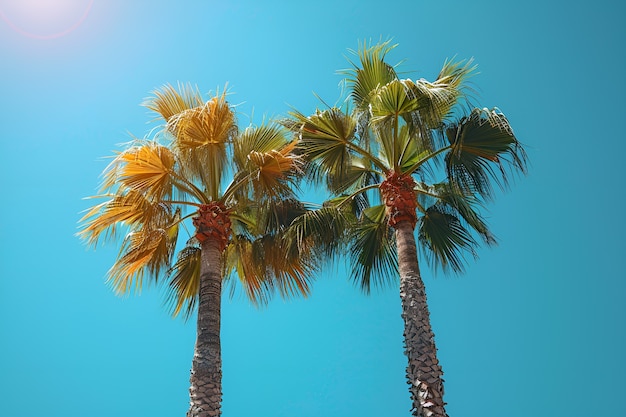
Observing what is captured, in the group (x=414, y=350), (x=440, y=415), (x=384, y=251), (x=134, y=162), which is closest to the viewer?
(x=440, y=415)

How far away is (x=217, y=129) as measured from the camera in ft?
40.8

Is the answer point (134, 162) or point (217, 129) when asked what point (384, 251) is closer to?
point (217, 129)

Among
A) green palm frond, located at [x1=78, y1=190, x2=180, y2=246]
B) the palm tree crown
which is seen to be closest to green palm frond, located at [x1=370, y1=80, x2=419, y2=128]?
the palm tree crown

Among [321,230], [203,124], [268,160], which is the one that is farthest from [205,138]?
[321,230]

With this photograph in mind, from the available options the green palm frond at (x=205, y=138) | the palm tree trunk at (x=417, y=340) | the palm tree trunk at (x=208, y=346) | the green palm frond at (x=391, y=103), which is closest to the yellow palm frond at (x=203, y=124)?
the green palm frond at (x=205, y=138)

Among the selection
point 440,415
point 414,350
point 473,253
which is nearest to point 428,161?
point 473,253

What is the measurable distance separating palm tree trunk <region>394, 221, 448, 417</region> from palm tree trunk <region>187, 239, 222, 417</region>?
2.99 metres

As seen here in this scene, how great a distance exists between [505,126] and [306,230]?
395cm

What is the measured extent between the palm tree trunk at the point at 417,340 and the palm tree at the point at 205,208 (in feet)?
6.41

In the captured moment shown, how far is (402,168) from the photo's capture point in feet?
46.1

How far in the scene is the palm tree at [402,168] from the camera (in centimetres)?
1224

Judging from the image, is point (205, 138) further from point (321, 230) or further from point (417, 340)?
point (417, 340)

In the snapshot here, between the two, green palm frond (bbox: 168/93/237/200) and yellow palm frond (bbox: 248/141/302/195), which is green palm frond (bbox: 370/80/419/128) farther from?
green palm frond (bbox: 168/93/237/200)

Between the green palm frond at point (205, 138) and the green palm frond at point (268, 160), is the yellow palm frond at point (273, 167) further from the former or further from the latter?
the green palm frond at point (205, 138)
